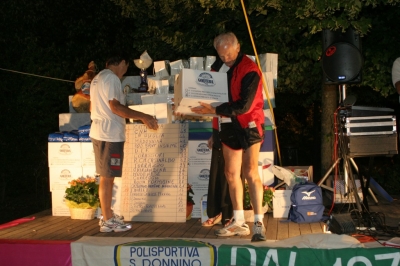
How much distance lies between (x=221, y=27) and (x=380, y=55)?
8.68 ft

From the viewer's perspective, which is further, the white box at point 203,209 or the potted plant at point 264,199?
the potted plant at point 264,199

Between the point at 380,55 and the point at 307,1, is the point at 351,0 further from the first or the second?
the point at 380,55

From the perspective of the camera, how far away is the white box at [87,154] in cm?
679

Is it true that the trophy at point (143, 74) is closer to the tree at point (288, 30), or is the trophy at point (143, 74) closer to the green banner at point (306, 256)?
the tree at point (288, 30)

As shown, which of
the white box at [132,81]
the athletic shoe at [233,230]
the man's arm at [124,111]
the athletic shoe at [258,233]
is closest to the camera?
the athletic shoe at [258,233]

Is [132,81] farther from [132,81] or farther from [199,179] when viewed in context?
[199,179]

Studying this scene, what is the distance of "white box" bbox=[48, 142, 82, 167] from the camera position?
22.4 ft

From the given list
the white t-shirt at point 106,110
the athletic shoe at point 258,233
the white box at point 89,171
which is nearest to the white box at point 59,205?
the white box at point 89,171

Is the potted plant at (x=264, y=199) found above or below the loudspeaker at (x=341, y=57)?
below

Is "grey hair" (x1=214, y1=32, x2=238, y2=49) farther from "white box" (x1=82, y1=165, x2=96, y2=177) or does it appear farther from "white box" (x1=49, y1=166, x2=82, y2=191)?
"white box" (x1=49, y1=166, x2=82, y2=191)

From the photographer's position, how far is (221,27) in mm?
10102

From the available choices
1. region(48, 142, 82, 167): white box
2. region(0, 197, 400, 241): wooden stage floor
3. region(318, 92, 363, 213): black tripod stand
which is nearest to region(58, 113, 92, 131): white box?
region(48, 142, 82, 167): white box

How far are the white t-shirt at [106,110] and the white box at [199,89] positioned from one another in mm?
728

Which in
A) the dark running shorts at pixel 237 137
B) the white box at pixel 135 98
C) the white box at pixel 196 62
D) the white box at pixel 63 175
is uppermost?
the white box at pixel 196 62
